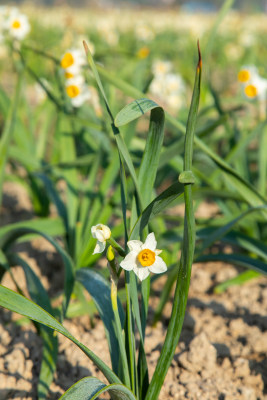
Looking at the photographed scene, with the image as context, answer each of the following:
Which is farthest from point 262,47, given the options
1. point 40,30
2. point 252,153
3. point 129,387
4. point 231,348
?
point 129,387

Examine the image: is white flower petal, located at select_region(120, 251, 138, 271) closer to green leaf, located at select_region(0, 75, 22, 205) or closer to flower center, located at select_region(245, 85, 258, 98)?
green leaf, located at select_region(0, 75, 22, 205)

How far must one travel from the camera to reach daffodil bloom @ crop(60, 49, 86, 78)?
179cm

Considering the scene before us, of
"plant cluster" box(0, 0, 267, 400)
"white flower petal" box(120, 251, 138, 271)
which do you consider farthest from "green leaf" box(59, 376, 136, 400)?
"white flower petal" box(120, 251, 138, 271)

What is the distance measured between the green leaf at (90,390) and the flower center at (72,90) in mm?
1227

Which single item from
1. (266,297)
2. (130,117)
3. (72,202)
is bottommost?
Result: (130,117)

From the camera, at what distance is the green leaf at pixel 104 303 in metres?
1.03

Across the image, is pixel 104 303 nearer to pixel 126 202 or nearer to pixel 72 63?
pixel 126 202

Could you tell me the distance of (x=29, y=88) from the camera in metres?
4.86

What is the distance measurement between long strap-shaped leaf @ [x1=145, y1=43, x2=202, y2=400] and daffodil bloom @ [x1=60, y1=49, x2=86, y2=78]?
110 cm

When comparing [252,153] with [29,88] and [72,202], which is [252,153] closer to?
[72,202]

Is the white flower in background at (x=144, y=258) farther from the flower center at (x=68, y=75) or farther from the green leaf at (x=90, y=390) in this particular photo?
the flower center at (x=68, y=75)

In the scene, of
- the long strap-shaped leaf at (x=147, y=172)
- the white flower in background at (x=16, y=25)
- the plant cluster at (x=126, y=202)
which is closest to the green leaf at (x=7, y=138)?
the plant cluster at (x=126, y=202)

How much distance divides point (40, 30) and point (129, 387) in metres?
6.92

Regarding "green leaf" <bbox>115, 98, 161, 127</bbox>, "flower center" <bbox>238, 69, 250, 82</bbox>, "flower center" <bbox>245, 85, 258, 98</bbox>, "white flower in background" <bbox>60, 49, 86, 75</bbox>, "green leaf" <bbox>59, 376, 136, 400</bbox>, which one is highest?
"flower center" <bbox>238, 69, 250, 82</bbox>
